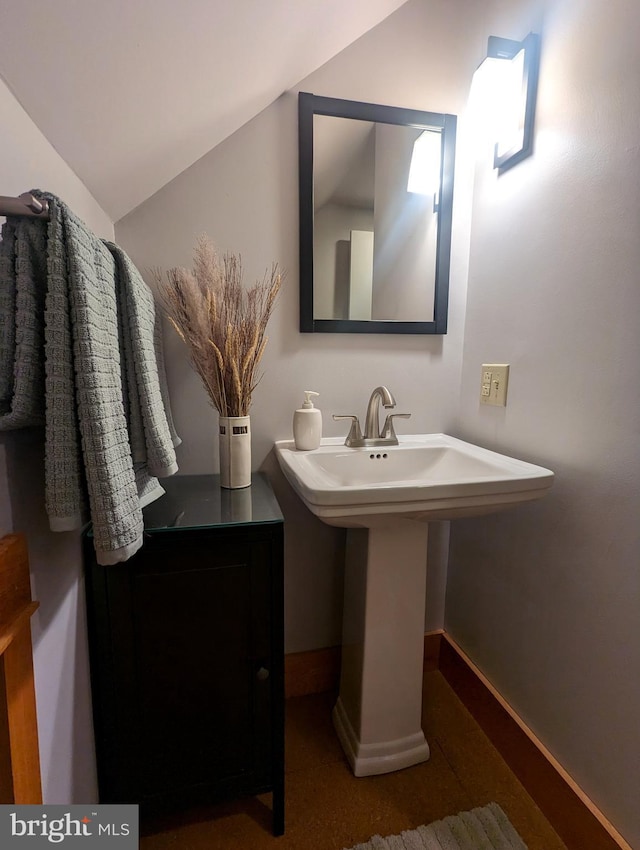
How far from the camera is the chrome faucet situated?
1.23 meters

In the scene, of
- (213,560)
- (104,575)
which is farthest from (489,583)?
(104,575)

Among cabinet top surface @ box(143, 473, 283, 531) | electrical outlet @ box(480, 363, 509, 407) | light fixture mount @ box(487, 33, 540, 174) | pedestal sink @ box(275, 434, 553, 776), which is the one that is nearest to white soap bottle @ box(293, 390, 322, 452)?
pedestal sink @ box(275, 434, 553, 776)

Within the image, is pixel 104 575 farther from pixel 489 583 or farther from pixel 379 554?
pixel 489 583

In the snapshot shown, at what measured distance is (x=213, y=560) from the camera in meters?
0.87

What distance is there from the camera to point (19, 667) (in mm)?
554

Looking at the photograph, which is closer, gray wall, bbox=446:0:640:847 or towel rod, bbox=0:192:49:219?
towel rod, bbox=0:192:49:219

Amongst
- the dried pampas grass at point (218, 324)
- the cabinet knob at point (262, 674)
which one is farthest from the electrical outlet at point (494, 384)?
the cabinet knob at point (262, 674)

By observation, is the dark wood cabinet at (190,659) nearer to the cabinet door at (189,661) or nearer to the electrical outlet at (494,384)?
the cabinet door at (189,661)

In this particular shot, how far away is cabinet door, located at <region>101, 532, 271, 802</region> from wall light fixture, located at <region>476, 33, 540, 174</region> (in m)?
1.22

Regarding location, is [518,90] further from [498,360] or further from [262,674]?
[262,674]

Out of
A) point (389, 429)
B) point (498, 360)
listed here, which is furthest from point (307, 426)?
point (498, 360)

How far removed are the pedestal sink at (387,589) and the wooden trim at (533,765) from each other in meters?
0.23

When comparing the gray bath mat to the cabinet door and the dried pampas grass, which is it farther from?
the dried pampas grass

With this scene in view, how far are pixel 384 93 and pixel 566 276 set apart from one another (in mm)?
784
